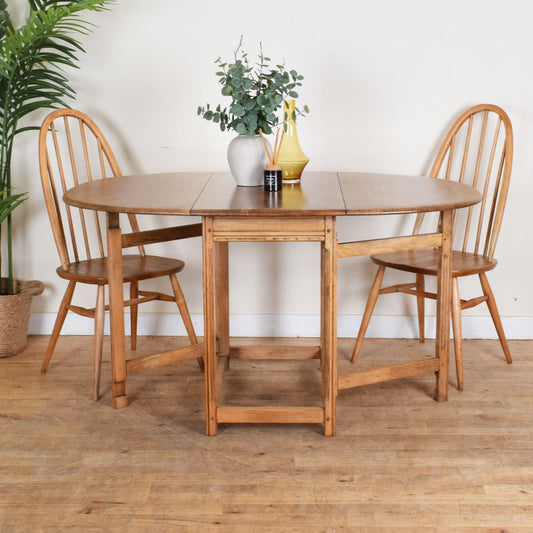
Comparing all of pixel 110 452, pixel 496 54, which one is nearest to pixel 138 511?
pixel 110 452

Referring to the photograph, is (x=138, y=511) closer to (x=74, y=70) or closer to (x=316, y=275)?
(x=316, y=275)

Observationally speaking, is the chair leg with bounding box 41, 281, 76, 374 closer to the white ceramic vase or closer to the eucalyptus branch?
the white ceramic vase

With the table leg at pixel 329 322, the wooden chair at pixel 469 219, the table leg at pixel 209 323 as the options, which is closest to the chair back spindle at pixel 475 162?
the wooden chair at pixel 469 219

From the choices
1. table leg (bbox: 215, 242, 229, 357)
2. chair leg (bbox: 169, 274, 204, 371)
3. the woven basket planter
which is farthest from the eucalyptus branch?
the woven basket planter

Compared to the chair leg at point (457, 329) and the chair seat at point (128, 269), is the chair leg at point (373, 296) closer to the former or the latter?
the chair leg at point (457, 329)

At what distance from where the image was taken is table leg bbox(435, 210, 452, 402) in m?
2.40

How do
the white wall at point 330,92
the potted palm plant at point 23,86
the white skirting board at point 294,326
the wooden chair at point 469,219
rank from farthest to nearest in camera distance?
the white skirting board at point 294,326 → the white wall at point 330,92 → the potted palm plant at point 23,86 → the wooden chair at point 469,219

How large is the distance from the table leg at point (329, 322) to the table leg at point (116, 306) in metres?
0.67

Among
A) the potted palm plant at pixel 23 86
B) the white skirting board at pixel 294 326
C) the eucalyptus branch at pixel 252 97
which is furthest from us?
the white skirting board at pixel 294 326

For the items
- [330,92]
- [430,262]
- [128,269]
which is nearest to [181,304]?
[128,269]

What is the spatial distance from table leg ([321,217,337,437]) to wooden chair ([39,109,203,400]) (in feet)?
1.91

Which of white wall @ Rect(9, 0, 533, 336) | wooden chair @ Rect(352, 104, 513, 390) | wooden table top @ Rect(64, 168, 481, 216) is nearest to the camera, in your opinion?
wooden table top @ Rect(64, 168, 481, 216)

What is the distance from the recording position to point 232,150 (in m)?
2.49

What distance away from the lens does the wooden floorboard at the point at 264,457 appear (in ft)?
6.09
